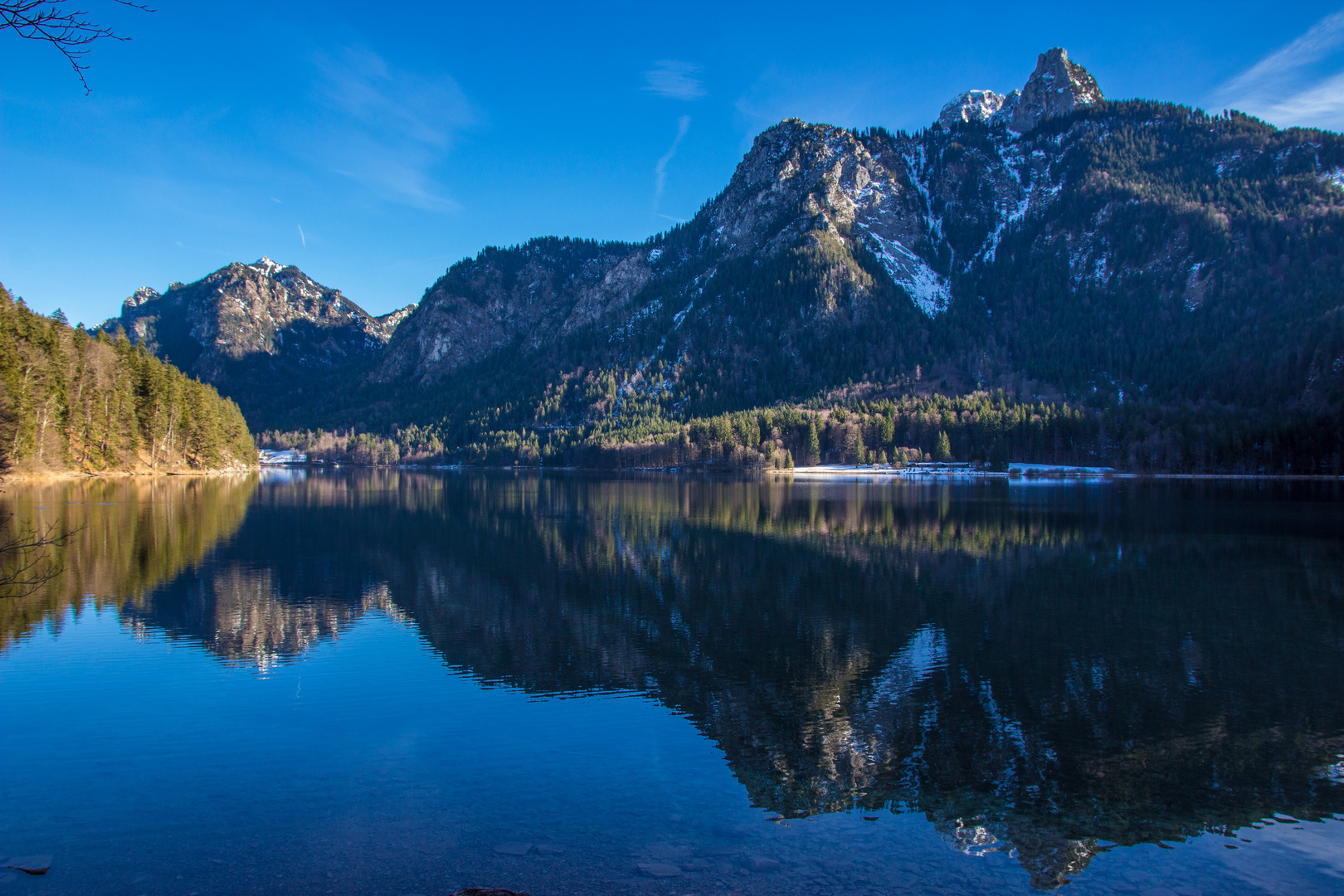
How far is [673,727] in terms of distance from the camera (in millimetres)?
14867

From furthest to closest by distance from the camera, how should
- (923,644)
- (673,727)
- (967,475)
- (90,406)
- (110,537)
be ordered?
(967,475) < (90,406) < (110,537) < (923,644) < (673,727)

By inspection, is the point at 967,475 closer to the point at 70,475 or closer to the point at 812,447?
the point at 812,447

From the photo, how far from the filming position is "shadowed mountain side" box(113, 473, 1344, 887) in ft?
39.8

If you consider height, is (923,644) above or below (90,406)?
below

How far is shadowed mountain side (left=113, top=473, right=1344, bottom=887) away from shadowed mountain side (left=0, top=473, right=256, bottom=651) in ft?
6.53

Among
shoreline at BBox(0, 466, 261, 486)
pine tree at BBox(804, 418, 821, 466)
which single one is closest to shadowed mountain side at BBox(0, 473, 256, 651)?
shoreline at BBox(0, 466, 261, 486)

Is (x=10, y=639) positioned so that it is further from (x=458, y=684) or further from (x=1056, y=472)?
(x=1056, y=472)

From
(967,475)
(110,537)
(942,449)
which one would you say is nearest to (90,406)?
(110,537)

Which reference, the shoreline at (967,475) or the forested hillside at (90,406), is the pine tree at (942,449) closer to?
the shoreline at (967,475)

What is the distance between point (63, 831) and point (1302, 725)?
2245 centimetres

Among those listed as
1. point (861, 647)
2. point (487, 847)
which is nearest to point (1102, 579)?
point (861, 647)

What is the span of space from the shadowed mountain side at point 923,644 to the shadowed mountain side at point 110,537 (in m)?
1.99

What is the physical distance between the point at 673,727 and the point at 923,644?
31.5 ft

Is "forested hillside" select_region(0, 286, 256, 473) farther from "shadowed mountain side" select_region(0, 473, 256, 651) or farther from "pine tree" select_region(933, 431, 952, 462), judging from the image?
"pine tree" select_region(933, 431, 952, 462)
